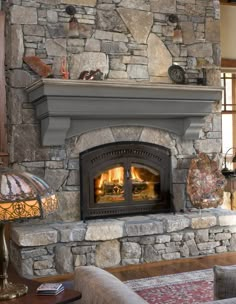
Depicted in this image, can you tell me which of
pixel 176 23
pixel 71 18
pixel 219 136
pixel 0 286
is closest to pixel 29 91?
pixel 71 18

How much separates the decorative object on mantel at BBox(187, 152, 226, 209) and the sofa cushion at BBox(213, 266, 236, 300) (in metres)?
3.17

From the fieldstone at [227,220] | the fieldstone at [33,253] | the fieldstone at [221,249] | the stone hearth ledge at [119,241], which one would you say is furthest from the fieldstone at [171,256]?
the fieldstone at [33,253]

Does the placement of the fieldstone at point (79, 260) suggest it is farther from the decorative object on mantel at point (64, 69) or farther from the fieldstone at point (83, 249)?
the decorative object on mantel at point (64, 69)

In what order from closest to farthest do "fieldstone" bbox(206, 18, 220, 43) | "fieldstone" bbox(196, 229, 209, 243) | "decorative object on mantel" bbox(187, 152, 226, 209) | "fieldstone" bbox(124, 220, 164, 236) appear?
1. "fieldstone" bbox(124, 220, 164, 236)
2. "fieldstone" bbox(196, 229, 209, 243)
3. "decorative object on mantel" bbox(187, 152, 226, 209)
4. "fieldstone" bbox(206, 18, 220, 43)

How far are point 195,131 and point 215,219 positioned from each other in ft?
3.31

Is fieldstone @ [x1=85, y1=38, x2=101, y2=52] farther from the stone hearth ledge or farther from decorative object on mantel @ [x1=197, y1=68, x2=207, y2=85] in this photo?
the stone hearth ledge

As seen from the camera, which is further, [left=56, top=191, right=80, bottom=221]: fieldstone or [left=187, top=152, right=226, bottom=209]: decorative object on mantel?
[left=187, top=152, right=226, bottom=209]: decorative object on mantel

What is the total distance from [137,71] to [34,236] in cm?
211

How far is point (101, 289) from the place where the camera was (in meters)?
1.91

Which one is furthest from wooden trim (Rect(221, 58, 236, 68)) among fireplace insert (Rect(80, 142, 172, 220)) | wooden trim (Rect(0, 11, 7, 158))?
wooden trim (Rect(0, 11, 7, 158))

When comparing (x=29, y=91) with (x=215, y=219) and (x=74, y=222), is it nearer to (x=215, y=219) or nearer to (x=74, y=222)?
(x=74, y=222)

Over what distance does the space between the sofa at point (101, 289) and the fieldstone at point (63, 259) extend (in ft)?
6.95

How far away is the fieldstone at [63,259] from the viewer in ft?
14.1

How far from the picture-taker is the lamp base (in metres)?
1.98
